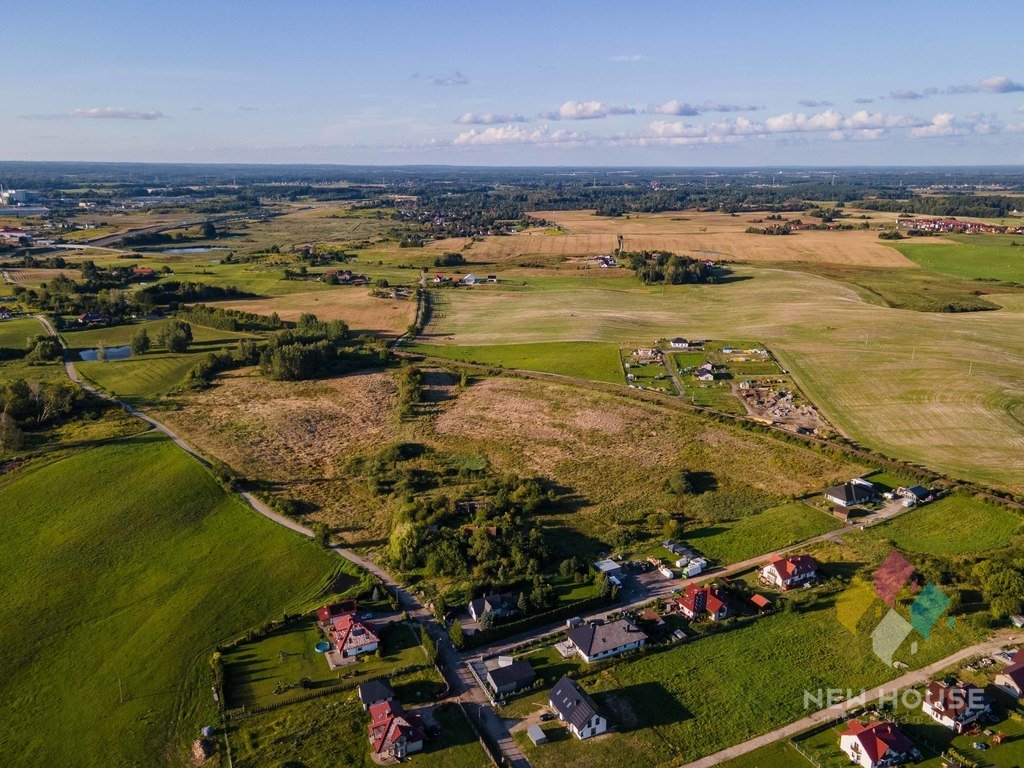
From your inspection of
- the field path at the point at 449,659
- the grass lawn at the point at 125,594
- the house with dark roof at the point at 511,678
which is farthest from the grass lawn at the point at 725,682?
the grass lawn at the point at 125,594

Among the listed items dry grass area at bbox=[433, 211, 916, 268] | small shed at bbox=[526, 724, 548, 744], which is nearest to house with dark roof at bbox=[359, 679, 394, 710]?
small shed at bbox=[526, 724, 548, 744]

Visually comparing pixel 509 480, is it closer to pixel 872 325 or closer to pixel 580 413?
pixel 580 413

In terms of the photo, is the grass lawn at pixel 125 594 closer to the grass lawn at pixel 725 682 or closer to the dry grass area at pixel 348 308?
the grass lawn at pixel 725 682

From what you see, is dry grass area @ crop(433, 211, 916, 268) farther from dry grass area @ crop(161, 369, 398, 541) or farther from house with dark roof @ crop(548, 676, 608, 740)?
house with dark roof @ crop(548, 676, 608, 740)

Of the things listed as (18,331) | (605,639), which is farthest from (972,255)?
(18,331)

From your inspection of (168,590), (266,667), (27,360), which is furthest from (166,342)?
(266,667)

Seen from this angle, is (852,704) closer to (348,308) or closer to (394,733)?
(394,733)
